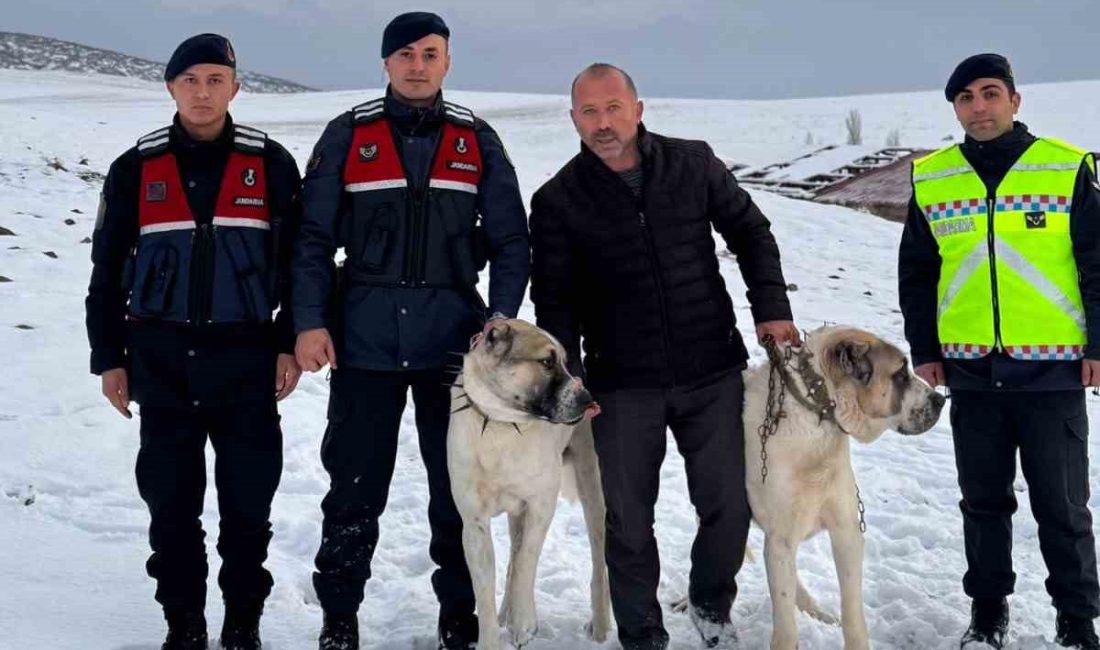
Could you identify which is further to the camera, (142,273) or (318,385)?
(318,385)

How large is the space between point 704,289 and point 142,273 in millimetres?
2152

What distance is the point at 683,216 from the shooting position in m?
3.84

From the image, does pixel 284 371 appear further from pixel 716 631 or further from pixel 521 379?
pixel 716 631

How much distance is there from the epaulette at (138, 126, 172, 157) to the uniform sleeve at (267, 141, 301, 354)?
1.24 ft

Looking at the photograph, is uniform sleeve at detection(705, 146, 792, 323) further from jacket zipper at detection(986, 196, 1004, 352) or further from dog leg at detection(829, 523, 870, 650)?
dog leg at detection(829, 523, 870, 650)

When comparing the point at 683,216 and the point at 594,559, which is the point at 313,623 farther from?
the point at 683,216

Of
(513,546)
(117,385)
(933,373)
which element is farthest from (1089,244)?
(117,385)

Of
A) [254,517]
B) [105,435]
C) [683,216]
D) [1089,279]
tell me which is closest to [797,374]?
[683,216]

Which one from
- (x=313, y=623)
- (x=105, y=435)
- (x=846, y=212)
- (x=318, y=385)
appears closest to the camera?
(x=313, y=623)

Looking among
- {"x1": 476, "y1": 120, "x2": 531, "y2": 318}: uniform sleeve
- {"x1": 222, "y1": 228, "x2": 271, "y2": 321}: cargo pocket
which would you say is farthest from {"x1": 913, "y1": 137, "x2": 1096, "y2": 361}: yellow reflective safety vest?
{"x1": 222, "y1": 228, "x2": 271, "y2": 321}: cargo pocket

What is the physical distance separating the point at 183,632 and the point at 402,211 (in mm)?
1833

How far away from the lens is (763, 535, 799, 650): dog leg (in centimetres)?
388

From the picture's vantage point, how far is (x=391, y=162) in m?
3.68

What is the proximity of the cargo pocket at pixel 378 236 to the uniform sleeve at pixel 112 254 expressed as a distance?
2.85 ft
